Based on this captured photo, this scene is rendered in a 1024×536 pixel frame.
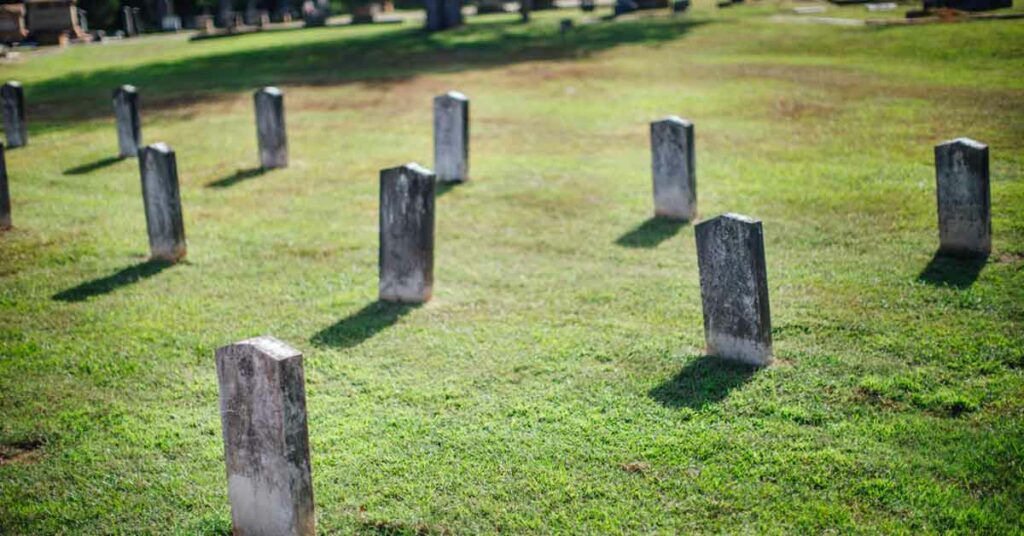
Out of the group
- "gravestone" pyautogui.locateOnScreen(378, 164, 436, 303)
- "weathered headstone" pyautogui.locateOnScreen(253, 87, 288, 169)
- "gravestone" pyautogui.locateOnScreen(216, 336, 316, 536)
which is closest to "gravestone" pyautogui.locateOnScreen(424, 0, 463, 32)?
"weathered headstone" pyautogui.locateOnScreen(253, 87, 288, 169)

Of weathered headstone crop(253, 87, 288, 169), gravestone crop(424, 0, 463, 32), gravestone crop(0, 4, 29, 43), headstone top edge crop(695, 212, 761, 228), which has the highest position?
gravestone crop(0, 4, 29, 43)

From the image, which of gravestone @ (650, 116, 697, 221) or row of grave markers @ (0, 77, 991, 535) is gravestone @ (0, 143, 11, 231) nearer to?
row of grave markers @ (0, 77, 991, 535)

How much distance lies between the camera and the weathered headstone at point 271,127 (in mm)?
14773

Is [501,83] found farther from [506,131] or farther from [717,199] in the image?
[717,199]

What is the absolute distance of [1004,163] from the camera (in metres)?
12.6

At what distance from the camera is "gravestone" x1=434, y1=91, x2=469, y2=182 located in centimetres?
1361

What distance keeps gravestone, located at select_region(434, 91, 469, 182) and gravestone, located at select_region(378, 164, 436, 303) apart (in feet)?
16.0

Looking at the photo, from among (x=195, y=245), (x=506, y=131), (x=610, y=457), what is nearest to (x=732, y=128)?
(x=506, y=131)

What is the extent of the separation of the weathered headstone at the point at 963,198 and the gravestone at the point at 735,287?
3.28 m

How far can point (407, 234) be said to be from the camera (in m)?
8.90

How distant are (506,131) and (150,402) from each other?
37.8 feet

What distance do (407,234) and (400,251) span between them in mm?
189

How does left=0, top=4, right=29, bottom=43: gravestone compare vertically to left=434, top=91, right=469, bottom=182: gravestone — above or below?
above

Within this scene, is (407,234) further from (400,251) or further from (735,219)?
(735,219)
